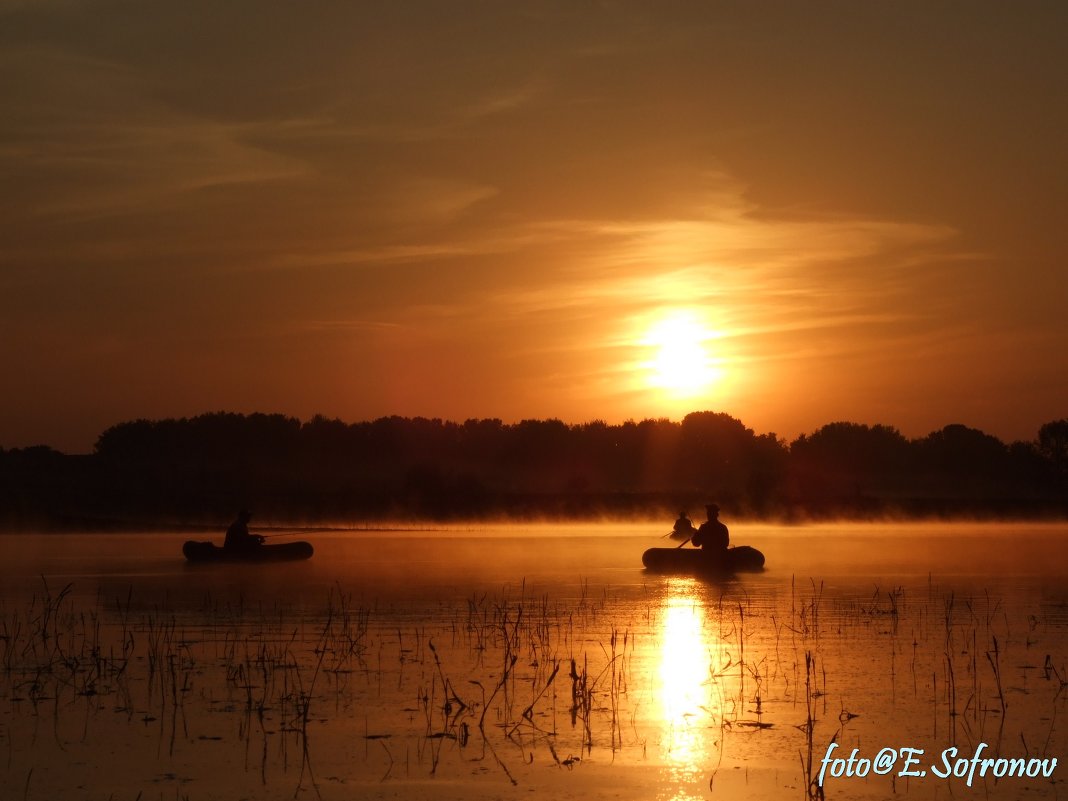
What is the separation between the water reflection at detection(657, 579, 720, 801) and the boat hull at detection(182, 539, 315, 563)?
1784cm

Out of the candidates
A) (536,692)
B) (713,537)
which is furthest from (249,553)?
(536,692)

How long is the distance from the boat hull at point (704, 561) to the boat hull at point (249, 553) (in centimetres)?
1041

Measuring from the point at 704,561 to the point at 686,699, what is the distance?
1985 centimetres

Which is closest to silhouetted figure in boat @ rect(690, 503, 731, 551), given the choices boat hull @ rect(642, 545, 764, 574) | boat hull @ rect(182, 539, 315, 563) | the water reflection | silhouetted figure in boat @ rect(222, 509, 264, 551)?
boat hull @ rect(642, 545, 764, 574)

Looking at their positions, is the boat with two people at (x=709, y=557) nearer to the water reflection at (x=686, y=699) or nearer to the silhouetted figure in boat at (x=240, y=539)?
the water reflection at (x=686, y=699)

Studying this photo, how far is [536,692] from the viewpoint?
1375 centimetres

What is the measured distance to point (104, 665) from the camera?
1536 cm

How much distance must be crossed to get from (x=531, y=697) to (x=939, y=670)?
4.84 meters

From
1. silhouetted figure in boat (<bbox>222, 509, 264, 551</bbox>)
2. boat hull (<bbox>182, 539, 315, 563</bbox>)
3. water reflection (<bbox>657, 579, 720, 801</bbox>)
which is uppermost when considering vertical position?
silhouetted figure in boat (<bbox>222, 509, 264, 551</bbox>)

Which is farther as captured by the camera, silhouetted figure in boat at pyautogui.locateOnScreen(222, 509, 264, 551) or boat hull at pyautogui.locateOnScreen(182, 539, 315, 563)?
silhouetted figure in boat at pyautogui.locateOnScreen(222, 509, 264, 551)

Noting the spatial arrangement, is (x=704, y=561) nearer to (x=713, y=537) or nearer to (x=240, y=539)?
(x=713, y=537)

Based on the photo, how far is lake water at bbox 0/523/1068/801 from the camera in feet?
33.2

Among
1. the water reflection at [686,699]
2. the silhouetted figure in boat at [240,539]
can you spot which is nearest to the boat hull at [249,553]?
the silhouetted figure in boat at [240,539]

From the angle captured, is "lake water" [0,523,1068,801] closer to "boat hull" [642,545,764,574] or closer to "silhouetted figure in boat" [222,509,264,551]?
"boat hull" [642,545,764,574]
